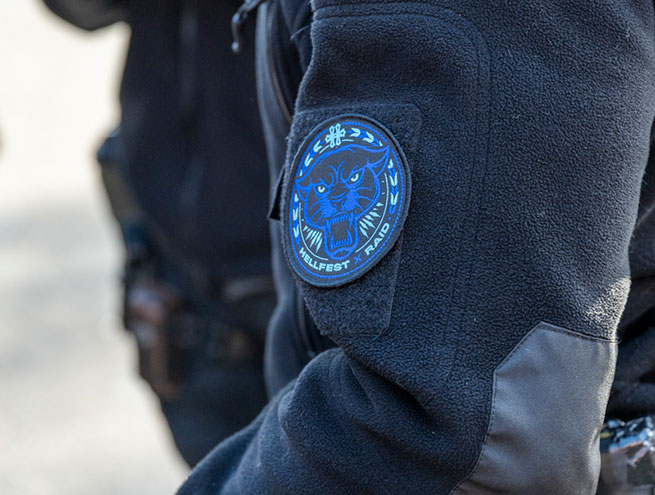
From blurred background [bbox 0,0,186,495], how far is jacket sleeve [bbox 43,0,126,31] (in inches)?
5.3

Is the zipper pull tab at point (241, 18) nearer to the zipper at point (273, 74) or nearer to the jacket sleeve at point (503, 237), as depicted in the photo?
the zipper at point (273, 74)

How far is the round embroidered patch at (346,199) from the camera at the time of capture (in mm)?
758

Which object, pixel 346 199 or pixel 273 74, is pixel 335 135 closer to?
pixel 346 199

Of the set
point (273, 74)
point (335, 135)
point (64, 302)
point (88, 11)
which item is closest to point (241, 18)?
point (273, 74)

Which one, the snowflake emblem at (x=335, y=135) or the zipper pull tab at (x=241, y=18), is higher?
the snowflake emblem at (x=335, y=135)

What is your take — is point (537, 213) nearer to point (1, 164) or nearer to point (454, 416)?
point (454, 416)

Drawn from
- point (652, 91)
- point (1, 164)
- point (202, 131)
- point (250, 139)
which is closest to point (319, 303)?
point (652, 91)

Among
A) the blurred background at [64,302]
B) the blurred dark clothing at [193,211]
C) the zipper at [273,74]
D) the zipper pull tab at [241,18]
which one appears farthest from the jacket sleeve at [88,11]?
the zipper at [273,74]

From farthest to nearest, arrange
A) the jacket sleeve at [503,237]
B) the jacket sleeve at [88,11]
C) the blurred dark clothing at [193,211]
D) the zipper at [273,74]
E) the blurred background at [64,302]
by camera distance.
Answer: the blurred background at [64,302]
the jacket sleeve at [88,11]
the blurred dark clothing at [193,211]
the zipper at [273,74]
the jacket sleeve at [503,237]

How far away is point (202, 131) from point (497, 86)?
40.3 inches

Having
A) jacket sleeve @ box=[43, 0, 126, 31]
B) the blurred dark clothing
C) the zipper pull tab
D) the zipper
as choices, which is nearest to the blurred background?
jacket sleeve @ box=[43, 0, 126, 31]

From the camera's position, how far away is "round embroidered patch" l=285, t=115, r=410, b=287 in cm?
76

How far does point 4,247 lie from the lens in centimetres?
388

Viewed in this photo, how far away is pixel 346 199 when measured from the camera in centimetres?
78
